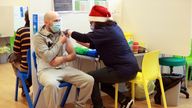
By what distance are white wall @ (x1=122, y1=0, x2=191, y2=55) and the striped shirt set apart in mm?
1385

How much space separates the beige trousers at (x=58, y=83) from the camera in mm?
2938

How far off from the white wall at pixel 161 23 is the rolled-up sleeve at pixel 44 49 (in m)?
1.32

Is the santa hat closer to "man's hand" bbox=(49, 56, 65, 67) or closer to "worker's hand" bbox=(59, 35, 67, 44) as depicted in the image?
Answer: "worker's hand" bbox=(59, 35, 67, 44)

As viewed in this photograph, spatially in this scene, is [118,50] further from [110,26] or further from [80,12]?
[80,12]

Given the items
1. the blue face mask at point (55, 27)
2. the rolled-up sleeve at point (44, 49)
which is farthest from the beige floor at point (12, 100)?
the blue face mask at point (55, 27)

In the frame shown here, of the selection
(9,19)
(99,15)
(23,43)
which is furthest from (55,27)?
(9,19)

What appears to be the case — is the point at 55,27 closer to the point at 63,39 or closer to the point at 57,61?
the point at 63,39

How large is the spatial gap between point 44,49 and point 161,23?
1.50 metres

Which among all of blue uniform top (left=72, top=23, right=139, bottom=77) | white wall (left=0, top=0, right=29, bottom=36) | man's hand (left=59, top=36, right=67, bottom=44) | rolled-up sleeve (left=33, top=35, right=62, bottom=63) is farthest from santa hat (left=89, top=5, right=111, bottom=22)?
white wall (left=0, top=0, right=29, bottom=36)

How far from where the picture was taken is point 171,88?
362 cm

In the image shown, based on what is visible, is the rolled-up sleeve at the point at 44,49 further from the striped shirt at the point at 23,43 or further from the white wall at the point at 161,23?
the white wall at the point at 161,23

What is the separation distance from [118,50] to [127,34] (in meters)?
1.03

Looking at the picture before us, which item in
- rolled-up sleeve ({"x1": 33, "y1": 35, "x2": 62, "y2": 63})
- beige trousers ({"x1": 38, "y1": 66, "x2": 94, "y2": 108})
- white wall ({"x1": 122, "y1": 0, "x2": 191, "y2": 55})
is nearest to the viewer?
beige trousers ({"x1": 38, "y1": 66, "x2": 94, "y2": 108})

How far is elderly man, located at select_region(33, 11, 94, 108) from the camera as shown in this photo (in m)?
3.04
